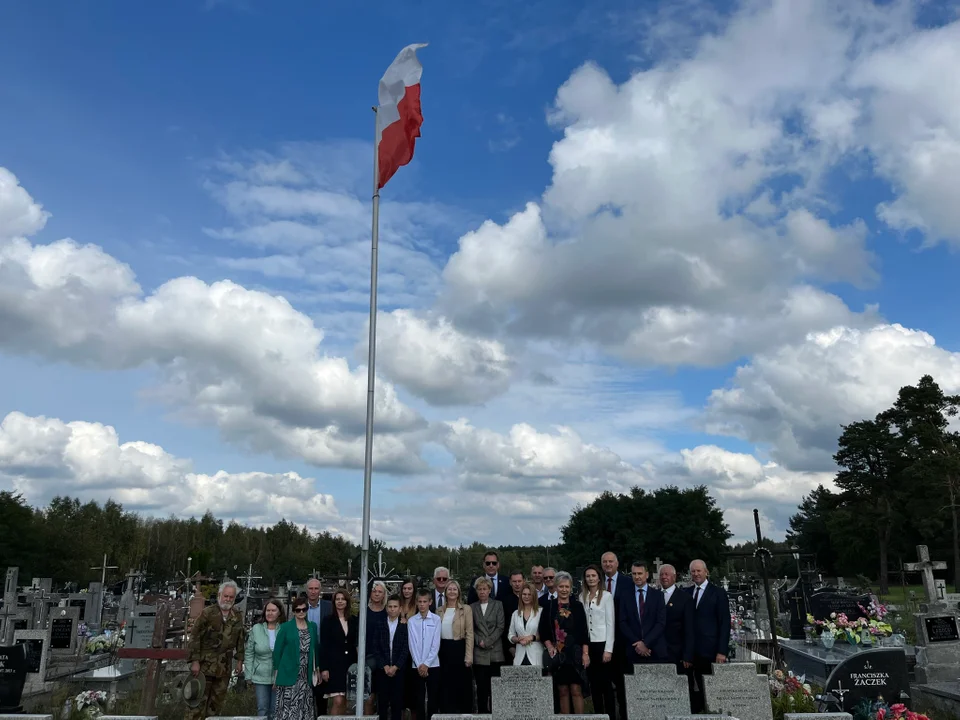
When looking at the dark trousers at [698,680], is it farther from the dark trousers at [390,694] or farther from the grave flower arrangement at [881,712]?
the dark trousers at [390,694]

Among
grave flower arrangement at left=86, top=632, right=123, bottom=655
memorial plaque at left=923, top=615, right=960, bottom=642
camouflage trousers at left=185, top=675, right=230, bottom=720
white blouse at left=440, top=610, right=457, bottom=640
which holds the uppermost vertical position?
white blouse at left=440, top=610, right=457, bottom=640

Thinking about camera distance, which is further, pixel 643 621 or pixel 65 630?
pixel 65 630

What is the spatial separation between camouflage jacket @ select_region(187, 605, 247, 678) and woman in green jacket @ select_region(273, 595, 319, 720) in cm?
91

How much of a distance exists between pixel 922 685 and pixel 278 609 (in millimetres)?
10440

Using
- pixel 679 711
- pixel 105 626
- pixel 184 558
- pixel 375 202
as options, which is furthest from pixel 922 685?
pixel 184 558

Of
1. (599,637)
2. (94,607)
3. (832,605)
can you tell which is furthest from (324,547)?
(599,637)

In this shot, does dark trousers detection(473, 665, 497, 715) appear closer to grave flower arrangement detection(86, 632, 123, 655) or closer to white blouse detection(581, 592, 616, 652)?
white blouse detection(581, 592, 616, 652)

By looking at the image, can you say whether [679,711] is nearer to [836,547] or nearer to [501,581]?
[501,581]

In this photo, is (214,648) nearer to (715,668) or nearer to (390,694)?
(390,694)

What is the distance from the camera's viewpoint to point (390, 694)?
8172mm

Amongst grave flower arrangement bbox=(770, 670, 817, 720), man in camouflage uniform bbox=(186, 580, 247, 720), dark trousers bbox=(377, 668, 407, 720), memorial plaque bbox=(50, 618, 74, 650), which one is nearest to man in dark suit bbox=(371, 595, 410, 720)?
dark trousers bbox=(377, 668, 407, 720)

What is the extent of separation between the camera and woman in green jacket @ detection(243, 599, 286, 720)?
793 cm

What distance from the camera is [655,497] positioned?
4866 cm

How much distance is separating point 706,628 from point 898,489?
44.4 meters
